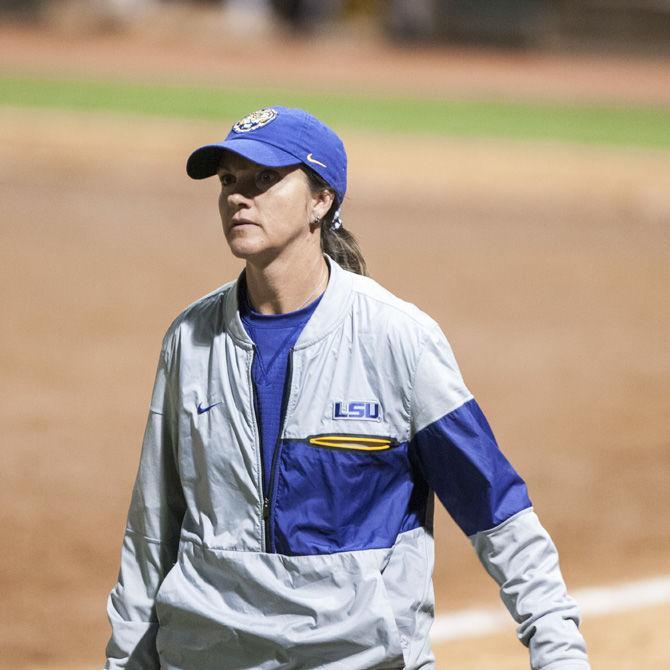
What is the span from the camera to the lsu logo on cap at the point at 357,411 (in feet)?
9.20

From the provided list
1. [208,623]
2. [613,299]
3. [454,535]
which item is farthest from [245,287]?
[613,299]

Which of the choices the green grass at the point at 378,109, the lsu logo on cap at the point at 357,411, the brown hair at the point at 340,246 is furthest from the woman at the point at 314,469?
the green grass at the point at 378,109

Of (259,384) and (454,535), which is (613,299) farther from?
(259,384)

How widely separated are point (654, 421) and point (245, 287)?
21.2 ft

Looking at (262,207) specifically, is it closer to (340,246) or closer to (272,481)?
(340,246)

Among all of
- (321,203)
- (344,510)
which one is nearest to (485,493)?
(344,510)

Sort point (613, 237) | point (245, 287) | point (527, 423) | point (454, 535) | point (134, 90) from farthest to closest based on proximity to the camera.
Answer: point (134, 90) < point (613, 237) < point (527, 423) < point (454, 535) < point (245, 287)

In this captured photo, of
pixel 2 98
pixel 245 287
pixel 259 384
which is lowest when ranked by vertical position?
pixel 259 384

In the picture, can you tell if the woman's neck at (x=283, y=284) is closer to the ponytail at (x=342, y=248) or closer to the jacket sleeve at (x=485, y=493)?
the ponytail at (x=342, y=248)

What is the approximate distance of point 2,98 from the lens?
67.7 feet

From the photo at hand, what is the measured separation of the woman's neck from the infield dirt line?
3114 mm

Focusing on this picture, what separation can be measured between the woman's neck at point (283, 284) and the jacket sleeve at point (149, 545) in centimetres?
27

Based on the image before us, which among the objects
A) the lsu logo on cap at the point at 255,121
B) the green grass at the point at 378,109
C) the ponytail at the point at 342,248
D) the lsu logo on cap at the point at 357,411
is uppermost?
the green grass at the point at 378,109

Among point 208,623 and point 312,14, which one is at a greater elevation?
point 312,14
